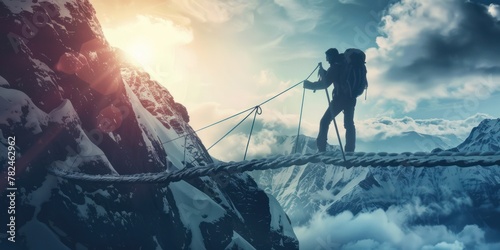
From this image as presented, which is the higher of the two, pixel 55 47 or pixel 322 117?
pixel 55 47

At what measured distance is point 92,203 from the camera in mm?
19422

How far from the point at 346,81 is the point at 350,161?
278 centimetres

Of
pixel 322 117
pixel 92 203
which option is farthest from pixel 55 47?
pixel 322 117

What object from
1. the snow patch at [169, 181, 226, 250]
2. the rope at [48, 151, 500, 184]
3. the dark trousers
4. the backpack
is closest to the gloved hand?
the dark trousers

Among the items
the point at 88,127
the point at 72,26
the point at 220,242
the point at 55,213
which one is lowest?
the point at 220,242

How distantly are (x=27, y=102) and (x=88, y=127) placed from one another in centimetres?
486

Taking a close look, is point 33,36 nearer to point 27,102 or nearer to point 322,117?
point 27,102

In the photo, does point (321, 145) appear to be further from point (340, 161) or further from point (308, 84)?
point (340, 161)

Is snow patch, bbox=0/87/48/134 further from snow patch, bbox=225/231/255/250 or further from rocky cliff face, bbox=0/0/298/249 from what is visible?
snow patch, bbox=225/231/255/250

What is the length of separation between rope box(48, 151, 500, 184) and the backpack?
178 cm

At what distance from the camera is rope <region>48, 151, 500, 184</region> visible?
509 cm

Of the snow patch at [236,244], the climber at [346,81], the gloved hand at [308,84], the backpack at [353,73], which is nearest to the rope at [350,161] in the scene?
the climber at [346,81]

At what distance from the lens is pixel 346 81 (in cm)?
845

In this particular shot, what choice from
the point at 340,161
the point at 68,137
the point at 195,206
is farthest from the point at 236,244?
the point at 340,161
